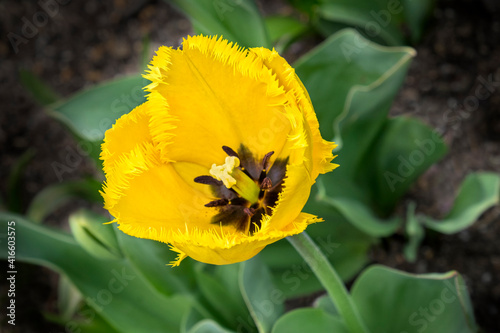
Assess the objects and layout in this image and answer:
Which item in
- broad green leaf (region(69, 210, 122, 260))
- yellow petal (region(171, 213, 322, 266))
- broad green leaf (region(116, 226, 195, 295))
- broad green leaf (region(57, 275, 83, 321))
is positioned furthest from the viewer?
broad green leaf (region(57, 275, 83, 321))

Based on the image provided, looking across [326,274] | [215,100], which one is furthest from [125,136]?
[326,274]

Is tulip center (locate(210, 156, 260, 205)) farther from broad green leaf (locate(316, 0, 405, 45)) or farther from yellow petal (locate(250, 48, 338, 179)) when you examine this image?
broad green leaf (locate(316, 0, 405, 45))

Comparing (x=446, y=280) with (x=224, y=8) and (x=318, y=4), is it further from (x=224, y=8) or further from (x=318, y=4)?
(x=318, y=4)

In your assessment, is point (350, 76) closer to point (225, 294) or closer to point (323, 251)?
point (323, 251)

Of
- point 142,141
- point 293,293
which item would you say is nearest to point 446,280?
point 293,293

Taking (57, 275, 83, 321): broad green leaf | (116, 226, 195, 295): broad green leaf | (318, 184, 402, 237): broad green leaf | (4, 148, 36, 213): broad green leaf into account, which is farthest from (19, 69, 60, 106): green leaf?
→ (318, 184, 402, 237): broad green leaf

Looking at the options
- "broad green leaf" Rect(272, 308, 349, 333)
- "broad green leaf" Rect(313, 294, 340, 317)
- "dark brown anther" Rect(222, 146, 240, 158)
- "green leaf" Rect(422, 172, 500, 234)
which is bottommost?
"broad green leaf" Rect(313, 294, 340, 317)

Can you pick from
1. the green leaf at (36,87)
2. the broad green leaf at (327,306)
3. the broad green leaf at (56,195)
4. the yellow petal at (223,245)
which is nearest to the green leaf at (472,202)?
the broad green leaf at (327,306)

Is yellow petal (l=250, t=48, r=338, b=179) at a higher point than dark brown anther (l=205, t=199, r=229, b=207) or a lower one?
higher
